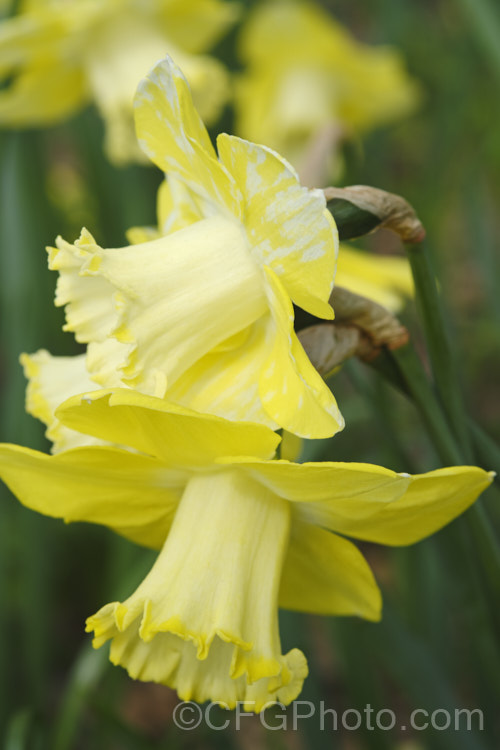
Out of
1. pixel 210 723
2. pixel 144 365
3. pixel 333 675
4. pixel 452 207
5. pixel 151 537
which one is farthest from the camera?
pixel 452 207

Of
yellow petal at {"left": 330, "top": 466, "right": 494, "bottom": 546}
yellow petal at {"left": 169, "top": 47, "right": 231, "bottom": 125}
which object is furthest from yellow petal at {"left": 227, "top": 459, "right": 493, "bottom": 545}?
yellow petal at {"left": 169, "top": 47, "right": 231, "bottom": 125}

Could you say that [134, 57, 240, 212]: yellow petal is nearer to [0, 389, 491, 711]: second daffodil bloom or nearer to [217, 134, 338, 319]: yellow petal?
[217, 134, 338, 319]: yellow petal

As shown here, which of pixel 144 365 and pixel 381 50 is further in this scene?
pixel 381 50

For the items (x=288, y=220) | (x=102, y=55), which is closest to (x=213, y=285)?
(x=288, y=220)

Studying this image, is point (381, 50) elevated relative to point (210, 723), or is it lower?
elevated

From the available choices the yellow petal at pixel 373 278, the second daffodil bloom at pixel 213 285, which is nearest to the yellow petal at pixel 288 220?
the second daffodil bloom at pixel 213 285

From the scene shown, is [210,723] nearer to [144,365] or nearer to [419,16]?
[144,365]

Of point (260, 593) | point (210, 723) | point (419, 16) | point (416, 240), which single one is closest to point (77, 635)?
point (210, 723)

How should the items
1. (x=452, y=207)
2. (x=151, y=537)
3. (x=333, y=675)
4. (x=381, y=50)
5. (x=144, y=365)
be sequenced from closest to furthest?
1. (x=144, y=365)
2. (x=151, y=537)
3. (x=333, y=675)
4. (x=381, y=50)
5. (x=452, y=207)
